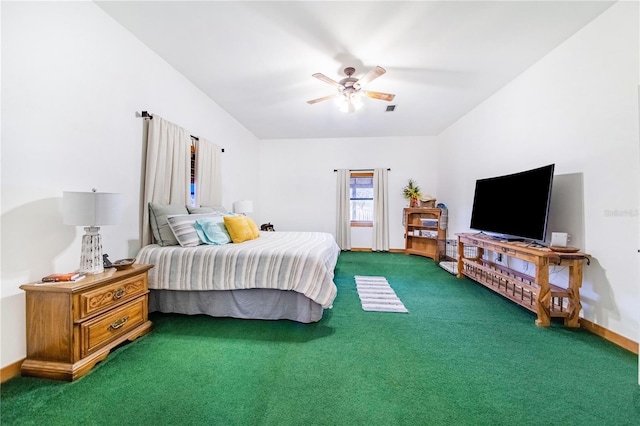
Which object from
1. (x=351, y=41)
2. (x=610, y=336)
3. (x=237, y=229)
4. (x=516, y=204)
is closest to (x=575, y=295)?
(x=610, y=336)

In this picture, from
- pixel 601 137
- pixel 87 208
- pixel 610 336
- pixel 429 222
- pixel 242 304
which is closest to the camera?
pixel 87 208

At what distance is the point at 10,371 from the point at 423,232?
5.49 metres

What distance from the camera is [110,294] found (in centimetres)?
167

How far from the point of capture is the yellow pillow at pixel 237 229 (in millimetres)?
2751

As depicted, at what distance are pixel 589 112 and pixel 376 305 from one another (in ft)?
8.76

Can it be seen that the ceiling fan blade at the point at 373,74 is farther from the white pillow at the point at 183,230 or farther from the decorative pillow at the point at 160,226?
the decorative pillow at the point at 160,226

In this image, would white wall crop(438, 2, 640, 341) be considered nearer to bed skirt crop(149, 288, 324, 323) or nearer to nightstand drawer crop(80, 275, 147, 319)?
bed skirt crop(149, 288, 324, 323)

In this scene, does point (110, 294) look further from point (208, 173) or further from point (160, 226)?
point (208, 173)

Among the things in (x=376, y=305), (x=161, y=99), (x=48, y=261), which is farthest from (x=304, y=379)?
(x=161, y=99)

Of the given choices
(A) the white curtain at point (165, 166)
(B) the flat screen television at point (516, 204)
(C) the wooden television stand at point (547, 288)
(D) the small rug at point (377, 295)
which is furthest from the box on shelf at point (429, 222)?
(A) the white curtain at point (165, 166)

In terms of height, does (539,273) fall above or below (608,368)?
above

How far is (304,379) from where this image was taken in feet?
4.75

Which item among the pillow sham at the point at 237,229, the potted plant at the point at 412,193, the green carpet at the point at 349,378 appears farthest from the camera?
the potted plant at the point at 412,193

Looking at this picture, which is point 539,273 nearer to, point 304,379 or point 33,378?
point 304,379
